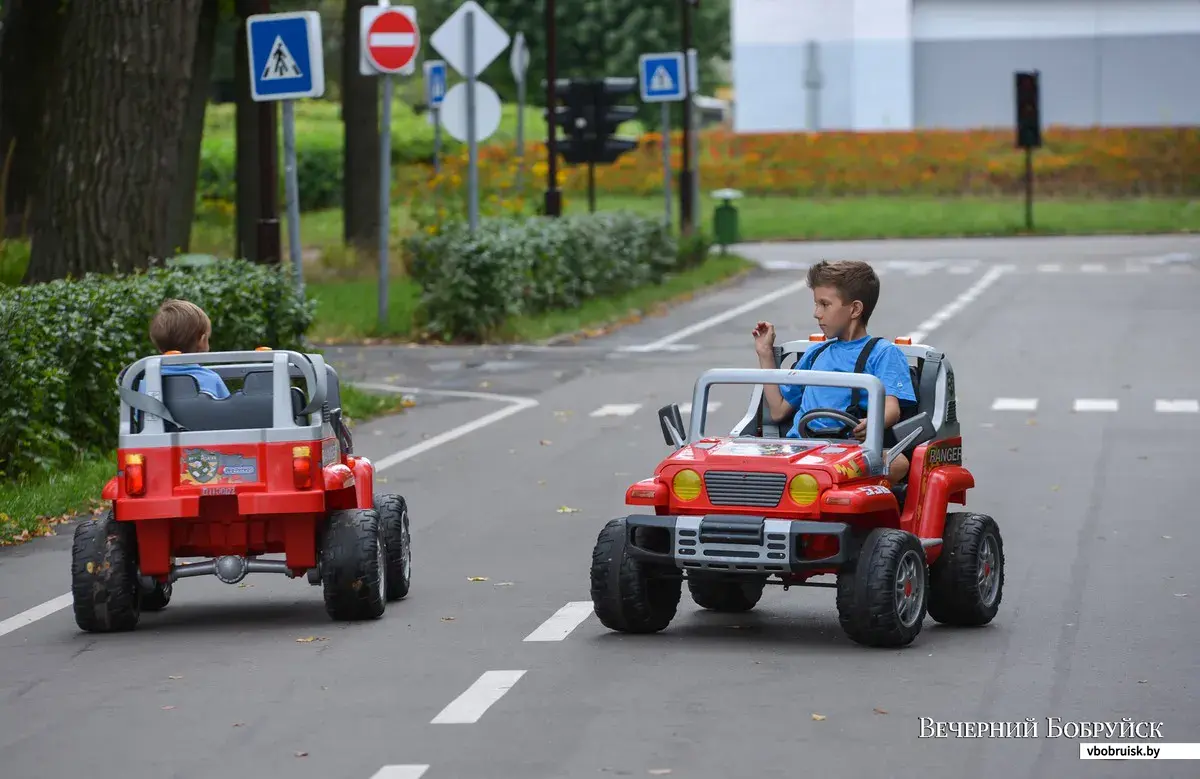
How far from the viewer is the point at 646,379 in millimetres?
20891

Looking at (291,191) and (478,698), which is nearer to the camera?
(478,698)

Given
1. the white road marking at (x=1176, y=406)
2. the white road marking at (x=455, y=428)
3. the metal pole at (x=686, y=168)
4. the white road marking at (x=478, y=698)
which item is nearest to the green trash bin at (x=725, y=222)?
the metal pole at (x=686, y=168)

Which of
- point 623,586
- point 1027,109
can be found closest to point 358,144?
point 1027,109

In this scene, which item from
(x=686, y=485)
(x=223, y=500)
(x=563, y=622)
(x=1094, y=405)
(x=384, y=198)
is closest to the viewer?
(x=686, y=485)

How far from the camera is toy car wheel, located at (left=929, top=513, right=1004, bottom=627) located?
8.90m

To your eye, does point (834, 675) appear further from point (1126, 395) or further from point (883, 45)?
point (883, 45)

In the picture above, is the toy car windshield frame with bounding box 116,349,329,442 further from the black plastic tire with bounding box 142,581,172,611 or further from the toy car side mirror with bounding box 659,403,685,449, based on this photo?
the toy car side mirror with bounding box 659,403,685,449

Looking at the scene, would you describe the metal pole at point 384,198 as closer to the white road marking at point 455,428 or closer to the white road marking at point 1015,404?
the white road marking at point 455,428

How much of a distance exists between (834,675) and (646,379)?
42.4ft

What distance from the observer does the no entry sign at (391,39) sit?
2277 centimetres

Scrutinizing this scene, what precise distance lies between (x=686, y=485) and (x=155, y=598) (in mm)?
2616

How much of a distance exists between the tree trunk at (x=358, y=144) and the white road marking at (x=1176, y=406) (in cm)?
1876

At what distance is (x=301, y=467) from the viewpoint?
29.9 feet

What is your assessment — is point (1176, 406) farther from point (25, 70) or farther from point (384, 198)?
point (25, 70)
